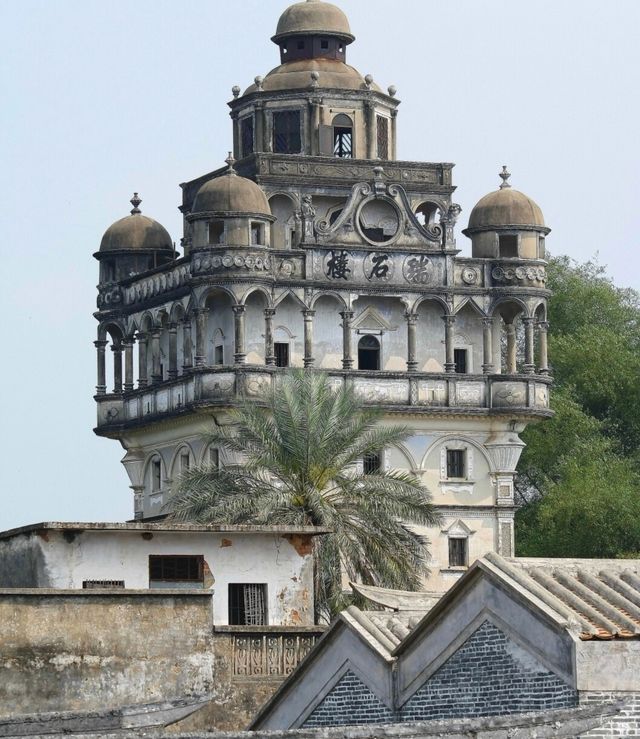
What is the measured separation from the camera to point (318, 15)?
8394 cm

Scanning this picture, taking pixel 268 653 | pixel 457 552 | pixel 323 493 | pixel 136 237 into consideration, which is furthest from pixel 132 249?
pixel 268 653

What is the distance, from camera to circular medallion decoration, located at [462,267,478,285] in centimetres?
7850

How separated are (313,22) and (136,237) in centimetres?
893

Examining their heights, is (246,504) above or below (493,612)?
above

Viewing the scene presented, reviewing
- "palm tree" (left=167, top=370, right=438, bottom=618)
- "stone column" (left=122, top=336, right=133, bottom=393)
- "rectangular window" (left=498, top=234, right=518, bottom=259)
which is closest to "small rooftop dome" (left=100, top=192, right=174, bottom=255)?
"stone column" (left=122, top=336, right=133, bottom=393)

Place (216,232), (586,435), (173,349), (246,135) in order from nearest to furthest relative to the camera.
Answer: (216,232) < (173,349) < (246,135) < (586,435)

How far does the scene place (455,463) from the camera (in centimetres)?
7706

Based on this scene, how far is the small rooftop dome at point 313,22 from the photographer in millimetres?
83625

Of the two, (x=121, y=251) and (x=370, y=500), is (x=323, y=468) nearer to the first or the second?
(x=370, y=500)

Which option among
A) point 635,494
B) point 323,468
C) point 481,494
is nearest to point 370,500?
point 323,468

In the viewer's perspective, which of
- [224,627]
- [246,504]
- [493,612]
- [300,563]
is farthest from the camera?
[246,504]

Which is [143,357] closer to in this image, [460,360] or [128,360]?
[128,360]

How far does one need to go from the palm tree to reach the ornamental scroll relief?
32.7ft

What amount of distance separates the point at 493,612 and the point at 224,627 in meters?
15.6
